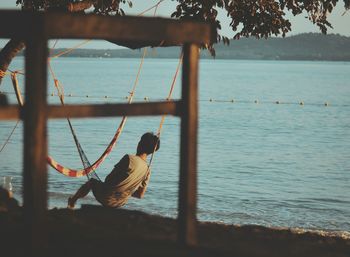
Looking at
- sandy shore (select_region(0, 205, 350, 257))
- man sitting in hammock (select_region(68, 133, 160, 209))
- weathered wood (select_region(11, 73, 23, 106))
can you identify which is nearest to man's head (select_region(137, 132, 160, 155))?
man sitting in hammock (select_region(68, 133, 160, 209))

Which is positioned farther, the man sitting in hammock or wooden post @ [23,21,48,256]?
the man sitting in hammock

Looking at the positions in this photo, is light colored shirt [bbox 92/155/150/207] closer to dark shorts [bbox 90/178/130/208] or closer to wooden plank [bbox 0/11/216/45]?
dark shorts [bbox 90/178/130/208]

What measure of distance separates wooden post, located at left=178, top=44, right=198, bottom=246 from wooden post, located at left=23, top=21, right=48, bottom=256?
2.81 ft

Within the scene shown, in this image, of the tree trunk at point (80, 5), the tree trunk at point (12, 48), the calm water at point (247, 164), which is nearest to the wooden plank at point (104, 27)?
the tree trunk at point (12, 48)

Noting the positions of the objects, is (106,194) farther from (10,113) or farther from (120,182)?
(10,113)

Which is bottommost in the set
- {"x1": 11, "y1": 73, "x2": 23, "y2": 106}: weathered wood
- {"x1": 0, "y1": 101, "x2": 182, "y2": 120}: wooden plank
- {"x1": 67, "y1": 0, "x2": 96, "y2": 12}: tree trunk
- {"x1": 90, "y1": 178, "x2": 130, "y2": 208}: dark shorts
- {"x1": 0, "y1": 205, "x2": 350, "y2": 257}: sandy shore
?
{"x1": 90, "y1": 178, "x2": 130, "y2": 208}: dark shorts

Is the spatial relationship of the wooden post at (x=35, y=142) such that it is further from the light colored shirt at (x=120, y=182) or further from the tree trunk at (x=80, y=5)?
the tree trunk at (x=80, y=5)

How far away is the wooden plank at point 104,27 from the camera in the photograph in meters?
3.27

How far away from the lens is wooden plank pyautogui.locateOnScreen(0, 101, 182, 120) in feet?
10.8

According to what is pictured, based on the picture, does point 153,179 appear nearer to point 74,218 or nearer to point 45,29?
point 74,218

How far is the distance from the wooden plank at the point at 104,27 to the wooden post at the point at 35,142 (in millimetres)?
71

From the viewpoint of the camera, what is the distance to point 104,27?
3.54 meters

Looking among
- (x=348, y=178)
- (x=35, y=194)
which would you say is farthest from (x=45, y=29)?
(x=348, y=178)

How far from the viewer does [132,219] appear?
17.3 ft
